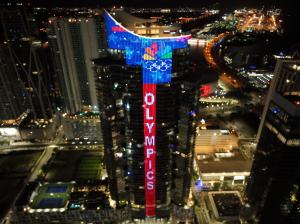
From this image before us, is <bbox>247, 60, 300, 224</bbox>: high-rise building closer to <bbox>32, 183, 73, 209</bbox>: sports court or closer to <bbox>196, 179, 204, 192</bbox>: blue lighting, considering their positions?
<bbox>196, 179, 204, 192</bbox>: blue lighting

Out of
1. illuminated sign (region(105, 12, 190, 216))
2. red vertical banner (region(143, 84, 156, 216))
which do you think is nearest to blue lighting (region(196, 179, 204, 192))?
red vertical banner (region(143, 84, 156, 216))

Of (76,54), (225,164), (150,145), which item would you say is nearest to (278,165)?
(150,145)

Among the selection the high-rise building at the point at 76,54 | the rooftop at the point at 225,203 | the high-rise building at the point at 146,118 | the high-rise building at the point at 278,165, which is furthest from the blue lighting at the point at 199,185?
the high-rise building at the point at 76,54

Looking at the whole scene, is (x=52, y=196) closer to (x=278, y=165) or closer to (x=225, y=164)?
(x=225, y=164)

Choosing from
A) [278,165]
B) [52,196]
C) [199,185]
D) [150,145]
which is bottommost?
[199,185]

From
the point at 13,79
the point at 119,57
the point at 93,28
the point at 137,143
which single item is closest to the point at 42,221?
the point at 137,143

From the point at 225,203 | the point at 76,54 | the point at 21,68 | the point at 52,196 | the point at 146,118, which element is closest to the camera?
the point at 146,118
